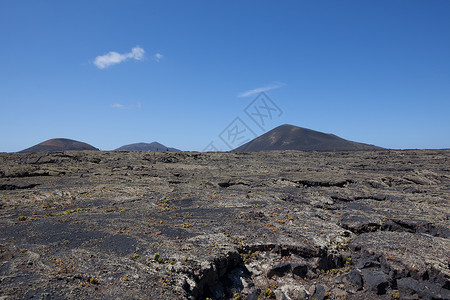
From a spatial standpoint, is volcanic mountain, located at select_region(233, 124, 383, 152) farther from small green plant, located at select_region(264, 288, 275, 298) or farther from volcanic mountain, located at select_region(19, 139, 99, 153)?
small green plant, located at select_region(264, 288, 275, 298)

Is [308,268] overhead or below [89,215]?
below

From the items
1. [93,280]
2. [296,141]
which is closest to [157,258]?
[93,280]

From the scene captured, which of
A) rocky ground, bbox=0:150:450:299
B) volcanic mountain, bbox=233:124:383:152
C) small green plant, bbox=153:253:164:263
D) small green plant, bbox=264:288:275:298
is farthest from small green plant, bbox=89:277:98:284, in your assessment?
volcanic mountain, bbox=233:124:383:152

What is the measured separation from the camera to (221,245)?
9133 mm

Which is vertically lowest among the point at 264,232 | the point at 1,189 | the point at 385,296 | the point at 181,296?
the point at 385,296

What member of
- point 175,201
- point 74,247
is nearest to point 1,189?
point 175,201

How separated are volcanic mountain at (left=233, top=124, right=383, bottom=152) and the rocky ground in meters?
68.3

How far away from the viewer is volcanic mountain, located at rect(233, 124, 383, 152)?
271 feet

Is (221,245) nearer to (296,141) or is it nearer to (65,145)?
(65,145)

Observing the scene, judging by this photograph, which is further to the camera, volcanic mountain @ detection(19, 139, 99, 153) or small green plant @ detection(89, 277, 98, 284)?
volcanic mountain @ detection(19, 139, 99, 153)

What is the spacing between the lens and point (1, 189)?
1722 centimetres

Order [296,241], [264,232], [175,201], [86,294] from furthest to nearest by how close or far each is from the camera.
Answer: [175,201] < [264,232] < [296,241] < [86,294]

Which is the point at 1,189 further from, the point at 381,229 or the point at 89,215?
the point at 381,229

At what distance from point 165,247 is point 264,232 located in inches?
160
